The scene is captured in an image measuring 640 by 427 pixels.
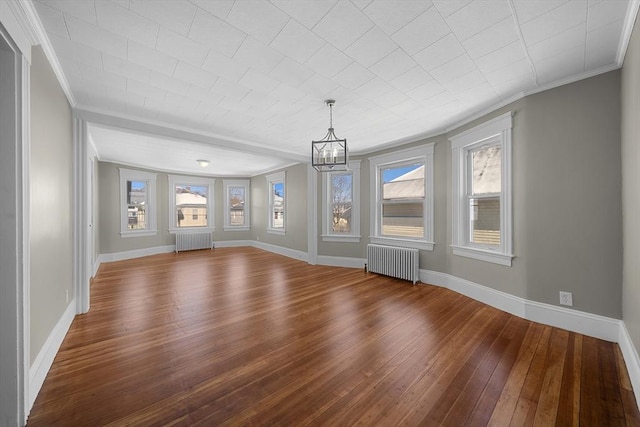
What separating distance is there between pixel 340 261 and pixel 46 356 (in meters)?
4.46

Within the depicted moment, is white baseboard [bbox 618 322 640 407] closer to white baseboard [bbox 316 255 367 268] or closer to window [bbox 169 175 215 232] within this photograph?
white baseboard [bbox 316 255 367 268]

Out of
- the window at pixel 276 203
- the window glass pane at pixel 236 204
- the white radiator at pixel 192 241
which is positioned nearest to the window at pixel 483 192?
the window at pixel 276 203

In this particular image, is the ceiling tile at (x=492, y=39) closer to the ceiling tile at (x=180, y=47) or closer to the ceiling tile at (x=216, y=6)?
the ceiling tile at (x=216, y=6)

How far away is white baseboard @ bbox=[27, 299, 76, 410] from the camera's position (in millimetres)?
1635

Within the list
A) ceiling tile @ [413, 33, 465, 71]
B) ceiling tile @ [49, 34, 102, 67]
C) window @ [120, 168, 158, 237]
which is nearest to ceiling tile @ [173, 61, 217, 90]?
ceiling tile @ [49, 34, 102, 67]

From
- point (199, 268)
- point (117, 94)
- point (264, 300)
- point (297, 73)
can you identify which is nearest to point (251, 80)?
point (297, 73)

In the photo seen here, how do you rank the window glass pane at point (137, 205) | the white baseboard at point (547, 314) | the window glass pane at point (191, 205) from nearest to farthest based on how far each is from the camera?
the white baseboard at point (547, 314)
the window glass pane at point (137, 205)
the window glass pane at point (191, 205)

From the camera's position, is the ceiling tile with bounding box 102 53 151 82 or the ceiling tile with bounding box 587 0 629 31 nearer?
the ceiling tile with bounding box 587 0 629 31

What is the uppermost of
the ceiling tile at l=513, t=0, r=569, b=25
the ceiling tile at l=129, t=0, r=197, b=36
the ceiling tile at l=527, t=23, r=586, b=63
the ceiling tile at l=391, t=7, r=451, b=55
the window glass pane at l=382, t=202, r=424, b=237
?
the ceiling tile at l=527, t=23, r=586, b=63

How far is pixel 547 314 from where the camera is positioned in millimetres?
2678

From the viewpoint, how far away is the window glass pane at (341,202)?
554cm

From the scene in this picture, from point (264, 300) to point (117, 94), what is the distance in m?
2.99

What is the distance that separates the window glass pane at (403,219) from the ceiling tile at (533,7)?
3063 millimetres

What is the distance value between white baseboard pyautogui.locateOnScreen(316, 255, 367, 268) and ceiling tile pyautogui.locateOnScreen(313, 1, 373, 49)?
419cm
